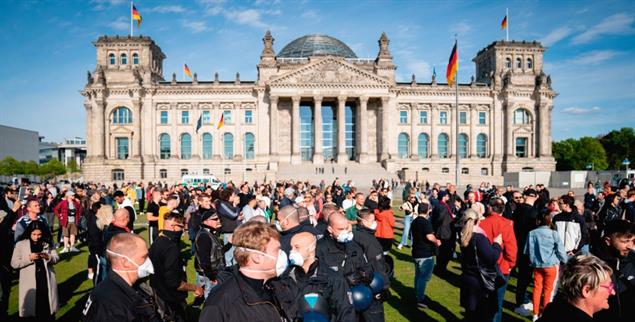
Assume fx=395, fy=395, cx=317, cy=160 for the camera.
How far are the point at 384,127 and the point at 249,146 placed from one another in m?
20.9

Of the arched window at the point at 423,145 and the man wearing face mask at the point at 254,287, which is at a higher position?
the arched window at the point at 423,145

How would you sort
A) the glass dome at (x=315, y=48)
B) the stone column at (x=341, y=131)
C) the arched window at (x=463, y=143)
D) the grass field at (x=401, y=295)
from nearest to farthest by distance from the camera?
the grass field at (x=401, y=295) < the stone column at (x=341, y=131) < the arched window at (x=463, y=143) < the glass dome at (x=315, y=48)

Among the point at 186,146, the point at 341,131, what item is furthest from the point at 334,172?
the point at 186,146

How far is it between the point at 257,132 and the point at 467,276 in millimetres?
55240

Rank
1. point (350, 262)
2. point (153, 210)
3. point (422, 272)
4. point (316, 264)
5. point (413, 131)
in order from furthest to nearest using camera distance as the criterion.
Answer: point (413, 131) → point (153, 210) → point (422, 272) → point (350, 262) → point (316, 264)

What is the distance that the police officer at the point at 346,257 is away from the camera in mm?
4992

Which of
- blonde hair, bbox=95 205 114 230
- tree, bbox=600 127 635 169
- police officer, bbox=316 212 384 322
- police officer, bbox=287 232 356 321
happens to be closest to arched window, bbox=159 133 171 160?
blonde hair, bbox=95 205 114 230

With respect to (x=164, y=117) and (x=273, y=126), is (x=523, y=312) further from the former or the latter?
(x=164, y=117)

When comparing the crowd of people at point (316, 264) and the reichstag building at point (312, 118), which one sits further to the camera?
the reichstag building at point (312, 118)

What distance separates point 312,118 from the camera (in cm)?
6297

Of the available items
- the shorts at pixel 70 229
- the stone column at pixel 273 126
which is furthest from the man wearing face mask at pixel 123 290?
the stone column at pixel 273 126

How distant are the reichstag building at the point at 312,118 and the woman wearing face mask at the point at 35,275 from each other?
151 ft

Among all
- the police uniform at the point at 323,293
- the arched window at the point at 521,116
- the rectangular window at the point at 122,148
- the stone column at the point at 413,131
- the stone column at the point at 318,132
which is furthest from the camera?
the arched window at the point at 521,116

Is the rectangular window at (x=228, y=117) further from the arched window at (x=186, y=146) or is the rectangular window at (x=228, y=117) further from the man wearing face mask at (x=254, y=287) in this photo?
the man wearing face mask at (x=254, y=287)
